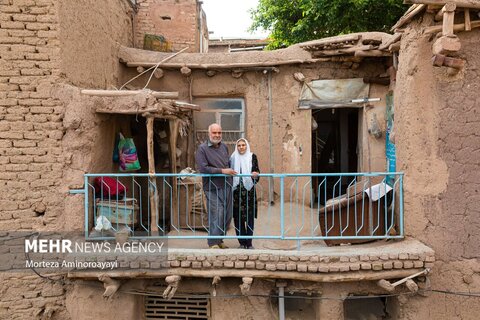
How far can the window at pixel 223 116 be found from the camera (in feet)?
27.6

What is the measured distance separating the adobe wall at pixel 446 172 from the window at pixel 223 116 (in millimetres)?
4007

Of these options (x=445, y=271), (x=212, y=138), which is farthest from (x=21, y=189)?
(x=445, y=271)

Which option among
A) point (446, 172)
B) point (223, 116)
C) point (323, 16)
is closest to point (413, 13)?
point (446, 172)

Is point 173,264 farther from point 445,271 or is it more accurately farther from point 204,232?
point 445,271

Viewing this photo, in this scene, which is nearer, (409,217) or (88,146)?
(409,217)

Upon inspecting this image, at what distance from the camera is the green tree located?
10820 millimetres

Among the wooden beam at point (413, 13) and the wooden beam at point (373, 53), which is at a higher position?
the wooden beam at point (373, 53)

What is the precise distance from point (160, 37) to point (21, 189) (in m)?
5.07

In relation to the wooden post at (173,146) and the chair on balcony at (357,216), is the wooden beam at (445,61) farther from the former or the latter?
the wooden post at (173,146)

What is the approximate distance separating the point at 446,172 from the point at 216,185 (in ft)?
9.30

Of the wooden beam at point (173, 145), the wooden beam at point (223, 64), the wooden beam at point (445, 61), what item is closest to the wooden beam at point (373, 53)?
the wooden beam at point (223, 64)

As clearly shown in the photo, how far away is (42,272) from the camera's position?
527 centimetres

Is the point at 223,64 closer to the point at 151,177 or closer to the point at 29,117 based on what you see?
the point at 151,177

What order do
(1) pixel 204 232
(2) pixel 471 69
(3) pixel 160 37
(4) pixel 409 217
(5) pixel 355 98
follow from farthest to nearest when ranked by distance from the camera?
1. (3) pixel 160 37
2. (5) pixel 355 98
3. (1) pixel 204 232
4. (4) pixel 409 217
5. (2) pixel 471 69
